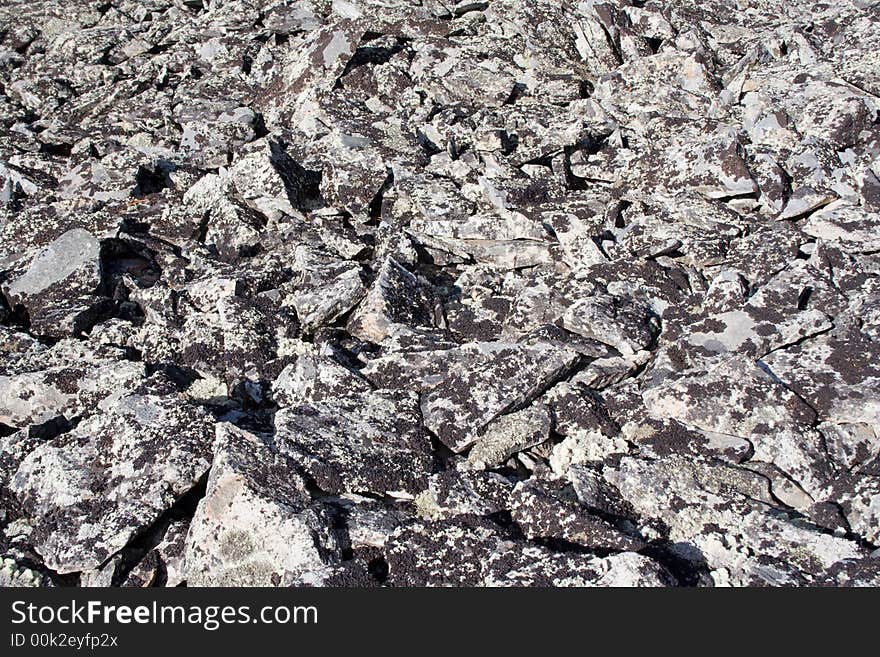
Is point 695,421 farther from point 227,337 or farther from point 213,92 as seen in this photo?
point 213,92

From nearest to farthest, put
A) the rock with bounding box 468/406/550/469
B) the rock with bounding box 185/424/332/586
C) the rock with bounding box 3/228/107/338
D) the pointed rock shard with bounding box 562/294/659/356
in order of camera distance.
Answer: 1. the rock with bounding box 185/424/332/586
2. the rock with bounding box 468/406/550/469
3. the pointed rock shard with bounding box 562/294/659/356
4. the rock with bounding box 3/228/107/338

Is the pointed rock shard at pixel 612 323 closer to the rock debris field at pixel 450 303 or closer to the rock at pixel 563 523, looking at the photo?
the rock debris field at pixel 450 303

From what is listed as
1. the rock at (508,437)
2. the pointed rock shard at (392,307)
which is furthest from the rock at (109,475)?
the rock at (508,437)

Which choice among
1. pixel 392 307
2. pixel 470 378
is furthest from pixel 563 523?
pixel 392 307

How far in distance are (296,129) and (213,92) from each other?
1.68m

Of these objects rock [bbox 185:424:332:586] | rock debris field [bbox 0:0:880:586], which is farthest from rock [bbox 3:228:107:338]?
rock [bbox 185:424:332:586]

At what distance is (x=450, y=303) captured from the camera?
20.9 feet

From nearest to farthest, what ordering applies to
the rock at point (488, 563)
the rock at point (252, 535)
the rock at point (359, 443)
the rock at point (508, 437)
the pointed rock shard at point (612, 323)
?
the rock at point (488, 563)
the rock at point (252, 535)
the rock at point (359, 443)
the rock at point (508, 437)
the pointed rock shard at point (612, 323)

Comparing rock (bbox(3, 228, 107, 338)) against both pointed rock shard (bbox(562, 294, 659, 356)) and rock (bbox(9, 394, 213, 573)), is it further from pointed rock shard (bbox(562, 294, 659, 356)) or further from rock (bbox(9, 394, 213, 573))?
pointed rock shard (bbox(562, 294, 659, 356))

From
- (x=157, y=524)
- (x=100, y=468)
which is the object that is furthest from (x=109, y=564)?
(x=100, y=468)

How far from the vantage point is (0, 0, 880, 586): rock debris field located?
417 centimetres

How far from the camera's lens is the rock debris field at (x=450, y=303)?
4.17 metres

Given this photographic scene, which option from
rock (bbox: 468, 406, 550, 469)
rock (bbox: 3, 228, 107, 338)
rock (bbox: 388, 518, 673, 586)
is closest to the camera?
rock (bbox: 388, 518, 673, 586)

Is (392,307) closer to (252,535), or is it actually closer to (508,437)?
(508,437)
